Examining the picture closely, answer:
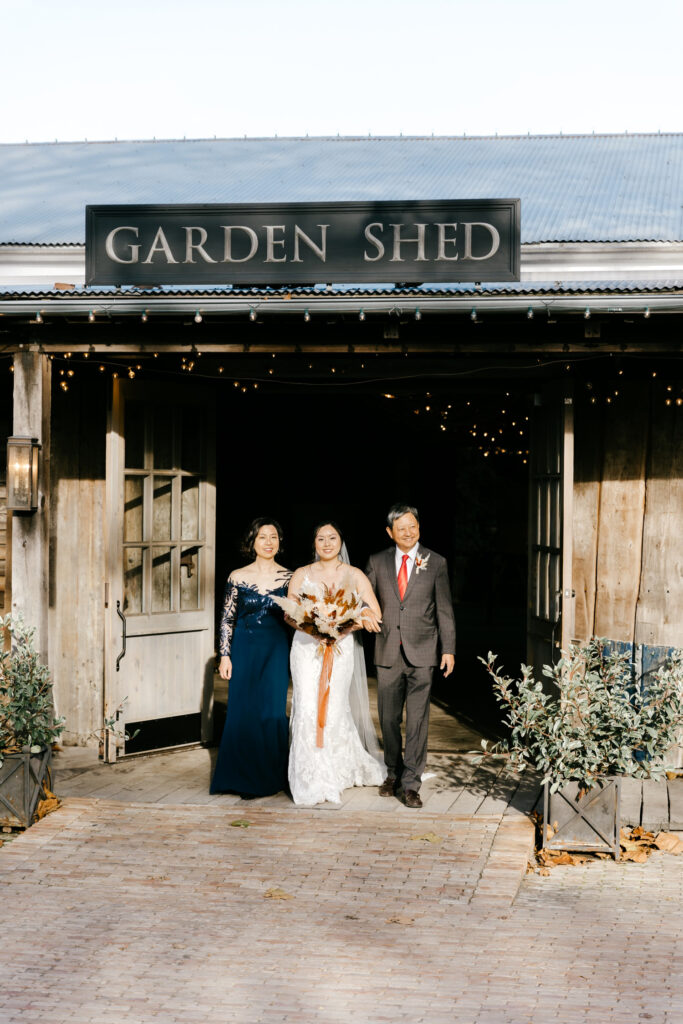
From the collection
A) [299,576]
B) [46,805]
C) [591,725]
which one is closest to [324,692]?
[299,576]

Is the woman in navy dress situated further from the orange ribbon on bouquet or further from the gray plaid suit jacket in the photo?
the gray plaid suit jacket

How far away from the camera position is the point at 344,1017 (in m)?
4.21

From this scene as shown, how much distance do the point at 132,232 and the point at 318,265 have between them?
1.29 meters

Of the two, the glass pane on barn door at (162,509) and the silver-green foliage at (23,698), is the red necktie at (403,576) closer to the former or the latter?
the glass pane on barn door at (162,509)

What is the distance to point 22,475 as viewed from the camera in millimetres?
7105

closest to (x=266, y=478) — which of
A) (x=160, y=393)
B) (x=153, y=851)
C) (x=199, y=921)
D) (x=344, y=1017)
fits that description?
(x=160, y=393)

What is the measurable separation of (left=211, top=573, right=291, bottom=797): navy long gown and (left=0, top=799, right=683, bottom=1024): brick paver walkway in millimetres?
346

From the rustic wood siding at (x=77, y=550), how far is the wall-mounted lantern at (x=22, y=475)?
→ 1.60 meters

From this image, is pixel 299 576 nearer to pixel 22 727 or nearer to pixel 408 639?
pixel 408 639

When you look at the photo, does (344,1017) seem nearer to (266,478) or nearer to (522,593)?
(266,478)

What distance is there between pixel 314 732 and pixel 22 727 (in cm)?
177

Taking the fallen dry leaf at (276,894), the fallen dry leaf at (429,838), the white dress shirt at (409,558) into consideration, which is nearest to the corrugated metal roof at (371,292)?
A: the white dress shirt at (409,558)

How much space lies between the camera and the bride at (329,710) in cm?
709

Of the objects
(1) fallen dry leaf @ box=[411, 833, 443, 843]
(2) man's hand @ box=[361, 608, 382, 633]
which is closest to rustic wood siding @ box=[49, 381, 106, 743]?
(2) man's hand @ box=[361, 608, 382, 633]
